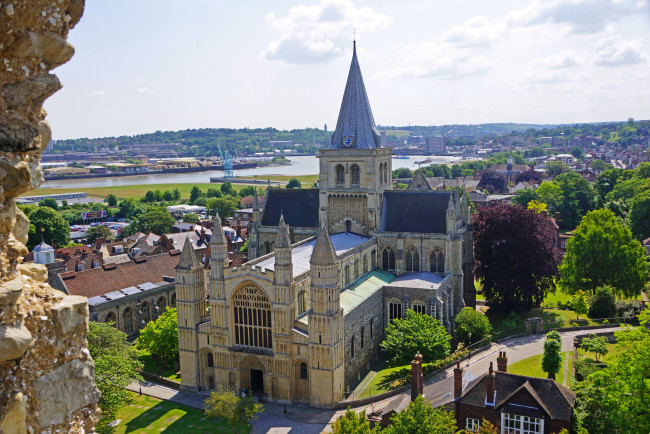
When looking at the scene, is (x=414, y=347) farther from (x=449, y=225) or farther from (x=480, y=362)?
(x=449, y=225)

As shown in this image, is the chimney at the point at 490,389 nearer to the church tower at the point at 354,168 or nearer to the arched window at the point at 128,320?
the church tower at the point at 354,168

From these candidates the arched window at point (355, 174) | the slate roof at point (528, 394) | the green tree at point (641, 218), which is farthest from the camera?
the green tree at point (641, 218)

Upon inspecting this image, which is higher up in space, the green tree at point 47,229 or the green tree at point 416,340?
the green tree at point 47,229

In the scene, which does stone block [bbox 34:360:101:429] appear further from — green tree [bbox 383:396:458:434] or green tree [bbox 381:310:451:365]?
green tree [bbox 381:310:451:365]

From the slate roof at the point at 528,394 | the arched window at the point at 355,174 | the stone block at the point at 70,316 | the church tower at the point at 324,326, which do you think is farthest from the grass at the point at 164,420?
the stone block at the point at 70,316

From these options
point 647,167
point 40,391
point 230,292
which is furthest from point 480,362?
point 647,167

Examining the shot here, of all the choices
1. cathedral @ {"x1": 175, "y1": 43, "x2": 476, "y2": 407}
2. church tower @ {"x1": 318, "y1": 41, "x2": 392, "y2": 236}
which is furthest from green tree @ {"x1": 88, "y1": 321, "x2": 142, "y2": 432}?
church tower @ {"x1": 318, "y1": 41, "x2": 392, "y2": 236}

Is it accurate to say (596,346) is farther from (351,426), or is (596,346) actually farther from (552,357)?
(351,426)
